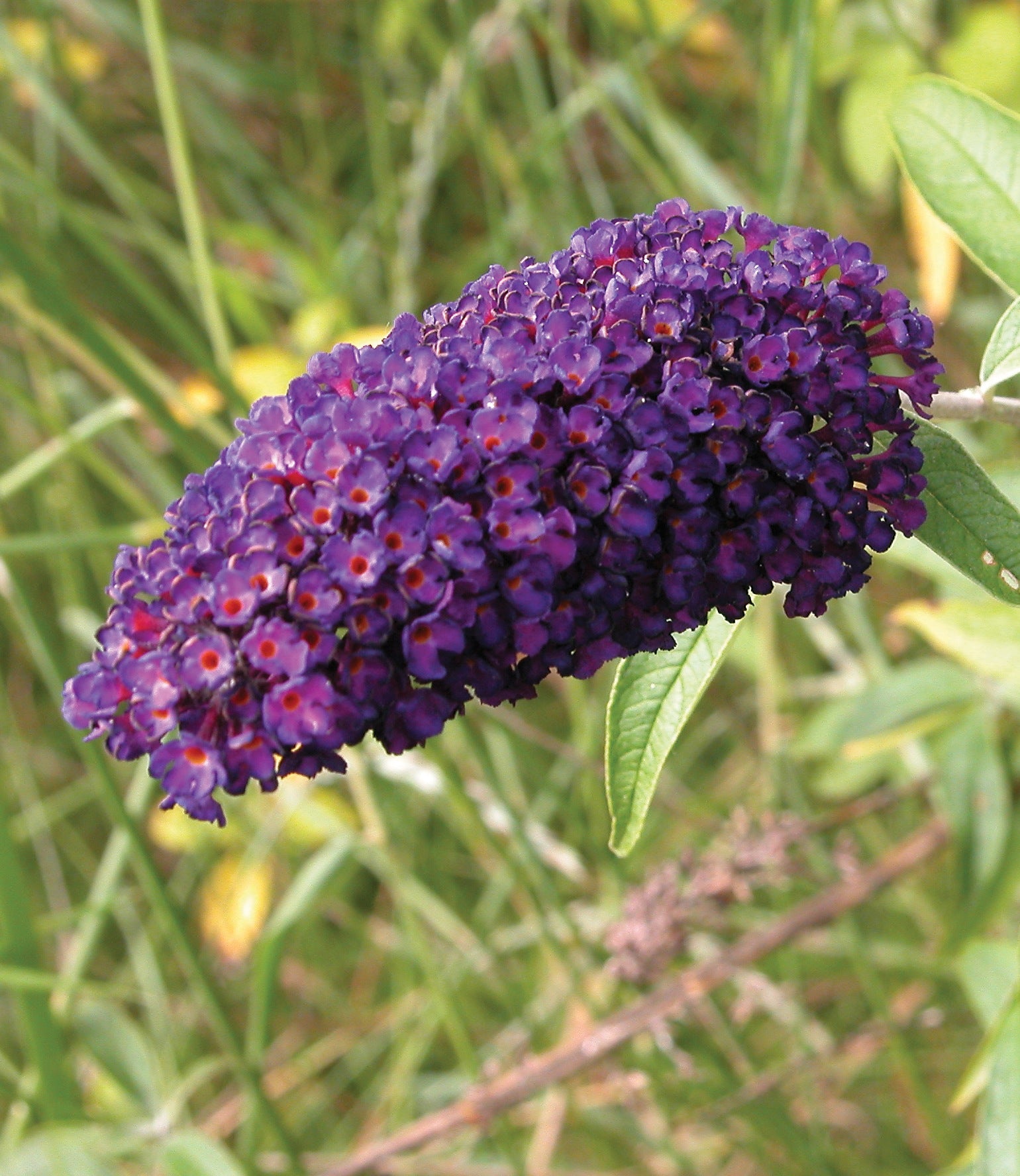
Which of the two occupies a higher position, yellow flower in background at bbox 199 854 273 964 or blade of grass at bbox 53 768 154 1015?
blade of grass at bbox 53 768 154 1015

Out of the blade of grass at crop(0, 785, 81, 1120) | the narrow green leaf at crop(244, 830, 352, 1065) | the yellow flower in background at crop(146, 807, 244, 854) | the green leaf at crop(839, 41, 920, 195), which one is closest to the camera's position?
the blade of grass at crop(0, 785, 81, 1120)

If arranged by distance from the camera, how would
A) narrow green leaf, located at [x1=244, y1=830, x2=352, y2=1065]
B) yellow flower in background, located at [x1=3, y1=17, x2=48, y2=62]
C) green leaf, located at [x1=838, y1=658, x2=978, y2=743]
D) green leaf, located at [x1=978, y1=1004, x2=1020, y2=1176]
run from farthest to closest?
yellow flower in background, located at [x1=3, y1=17, x2=48, y2=62] < green leaf, located at [x1=838, y1=658, x2=978, y2=743] < narrow green leaf, located at [x1=244, y1=830, x2=352, y2=1065] < green leaf, located at [x1=978, y1=1004, x2=1020, y2=1176]

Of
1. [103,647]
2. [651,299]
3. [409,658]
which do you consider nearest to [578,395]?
[651,299]

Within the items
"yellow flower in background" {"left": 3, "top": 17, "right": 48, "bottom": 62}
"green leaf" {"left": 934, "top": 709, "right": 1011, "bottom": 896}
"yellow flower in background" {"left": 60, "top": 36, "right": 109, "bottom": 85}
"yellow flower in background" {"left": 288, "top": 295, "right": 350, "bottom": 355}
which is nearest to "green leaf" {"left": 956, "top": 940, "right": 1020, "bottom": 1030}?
"green leaf" {"left": 934, "top": 709, "right": 1011, "bottom": 896}

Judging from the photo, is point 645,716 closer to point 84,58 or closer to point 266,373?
point 266,373

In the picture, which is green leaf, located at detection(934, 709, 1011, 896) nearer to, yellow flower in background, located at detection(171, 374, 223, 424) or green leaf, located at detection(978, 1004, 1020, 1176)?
green leaf, located at detection(978, 1004, 1020, 1176)

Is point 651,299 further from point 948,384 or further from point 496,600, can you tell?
point 948,384

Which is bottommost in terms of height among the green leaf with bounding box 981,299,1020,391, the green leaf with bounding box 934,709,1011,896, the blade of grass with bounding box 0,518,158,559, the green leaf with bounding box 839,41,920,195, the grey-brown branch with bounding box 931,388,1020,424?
the green leaf with bounding box 934,709,1011,896
